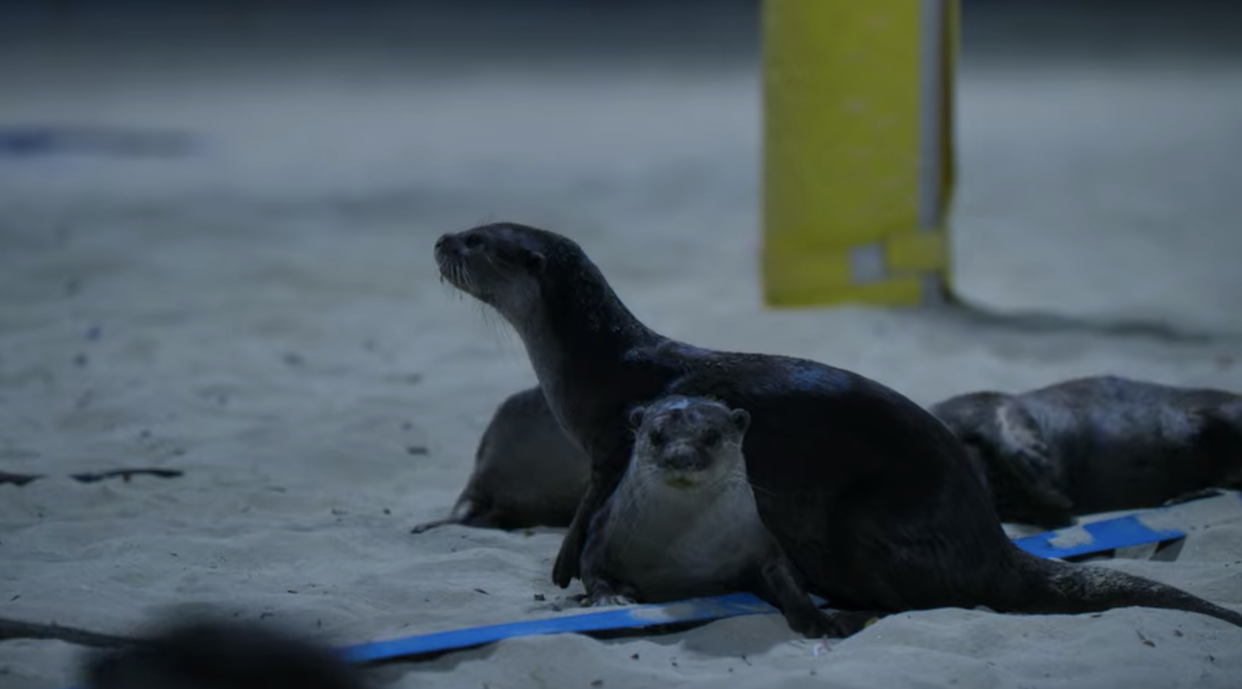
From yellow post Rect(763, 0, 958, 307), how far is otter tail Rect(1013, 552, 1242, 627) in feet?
12.2

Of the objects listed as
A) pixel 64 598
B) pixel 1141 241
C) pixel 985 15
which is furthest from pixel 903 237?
pixel 985 15

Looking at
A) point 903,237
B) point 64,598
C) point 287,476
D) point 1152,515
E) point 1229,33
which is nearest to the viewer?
point 64,598

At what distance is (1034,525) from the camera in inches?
194

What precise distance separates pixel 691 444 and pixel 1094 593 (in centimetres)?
94

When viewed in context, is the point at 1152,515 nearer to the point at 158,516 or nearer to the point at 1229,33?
the point at 158,516

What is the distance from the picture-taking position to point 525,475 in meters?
4.96

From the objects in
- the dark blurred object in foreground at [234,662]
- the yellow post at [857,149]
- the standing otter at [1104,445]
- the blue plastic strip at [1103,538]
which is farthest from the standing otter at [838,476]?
the yellow post at [857,149]

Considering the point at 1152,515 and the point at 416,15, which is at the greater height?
the point at 416,15

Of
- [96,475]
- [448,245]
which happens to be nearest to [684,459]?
[448,245]

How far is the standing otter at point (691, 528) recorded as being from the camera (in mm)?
3967

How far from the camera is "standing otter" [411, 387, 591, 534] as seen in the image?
495 cm

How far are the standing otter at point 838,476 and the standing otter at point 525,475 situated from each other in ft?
1.34

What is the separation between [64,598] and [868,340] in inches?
147

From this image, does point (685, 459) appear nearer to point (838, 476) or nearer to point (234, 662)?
point (838, 476)
